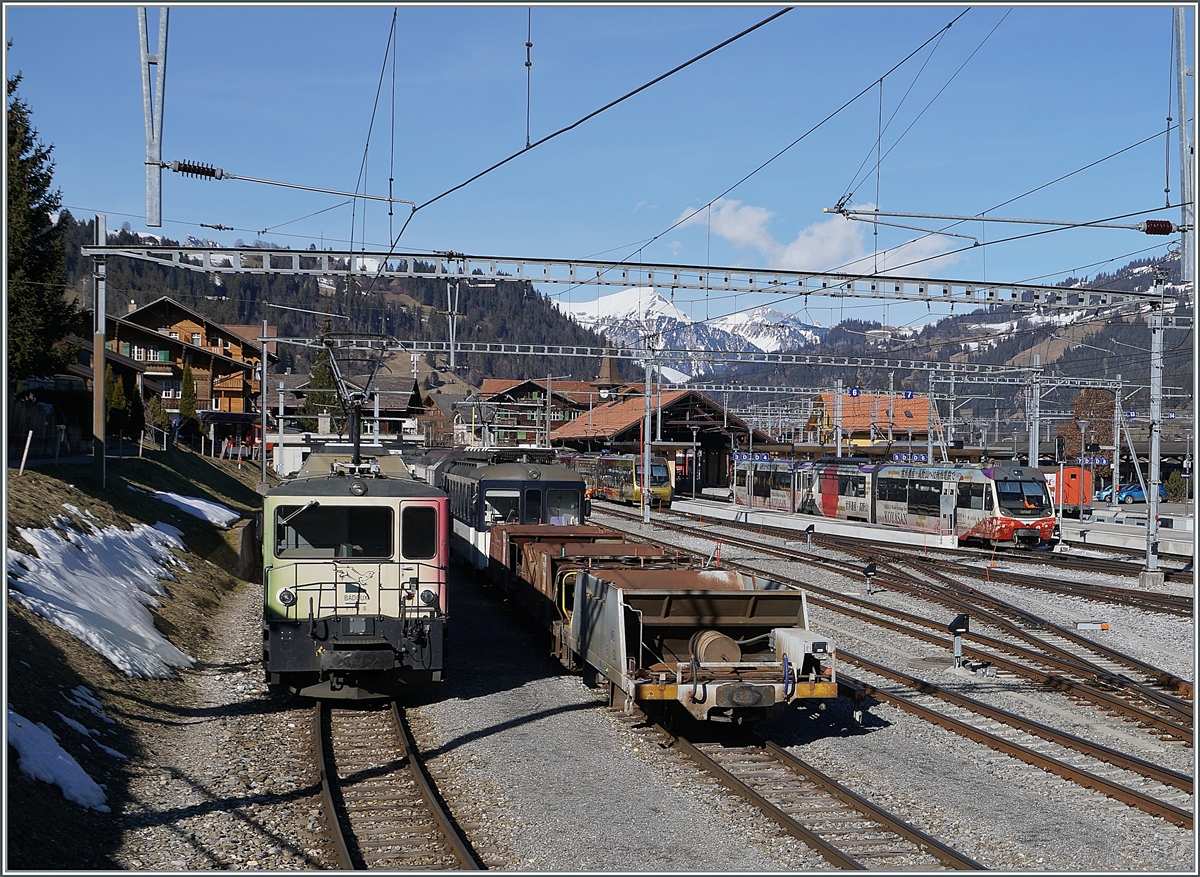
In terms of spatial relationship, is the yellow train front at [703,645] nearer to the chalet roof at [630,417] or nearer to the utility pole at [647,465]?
the utility pole at [647,465]

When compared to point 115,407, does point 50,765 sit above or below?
below

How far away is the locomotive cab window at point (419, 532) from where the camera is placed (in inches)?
480

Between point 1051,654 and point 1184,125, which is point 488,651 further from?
point 1184,125

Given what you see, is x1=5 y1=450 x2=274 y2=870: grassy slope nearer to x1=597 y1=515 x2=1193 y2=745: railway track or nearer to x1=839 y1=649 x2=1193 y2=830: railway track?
x1=839 y1=649 x2=1193 y2=830: railway track

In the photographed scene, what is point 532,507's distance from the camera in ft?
69.4

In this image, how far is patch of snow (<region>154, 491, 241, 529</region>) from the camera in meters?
29.0

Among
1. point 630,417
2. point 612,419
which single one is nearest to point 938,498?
point 630,417

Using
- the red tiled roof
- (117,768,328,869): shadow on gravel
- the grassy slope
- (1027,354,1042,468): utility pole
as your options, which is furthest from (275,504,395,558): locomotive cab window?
the red tiled roof

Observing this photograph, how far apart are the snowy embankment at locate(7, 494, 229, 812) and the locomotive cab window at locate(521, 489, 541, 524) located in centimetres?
693

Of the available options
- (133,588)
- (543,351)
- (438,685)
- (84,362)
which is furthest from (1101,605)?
(84,362)

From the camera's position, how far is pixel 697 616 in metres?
11.8

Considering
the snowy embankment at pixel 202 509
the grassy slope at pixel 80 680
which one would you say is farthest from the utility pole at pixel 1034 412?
the grassy slope at pixel 80 680

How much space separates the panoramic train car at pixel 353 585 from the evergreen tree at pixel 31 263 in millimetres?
20388

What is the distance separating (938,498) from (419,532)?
2504 cm
